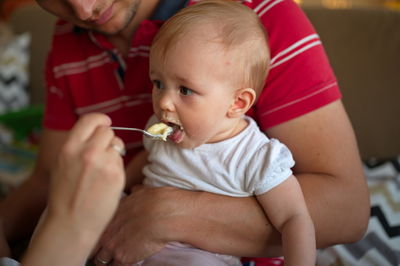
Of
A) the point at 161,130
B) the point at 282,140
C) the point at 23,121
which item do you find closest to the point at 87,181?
the point at 161,130

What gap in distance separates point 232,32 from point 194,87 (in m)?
0.13

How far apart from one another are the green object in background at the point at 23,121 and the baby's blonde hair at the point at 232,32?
1.73m

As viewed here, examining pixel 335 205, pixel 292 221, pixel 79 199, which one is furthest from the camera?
pixel 335 205

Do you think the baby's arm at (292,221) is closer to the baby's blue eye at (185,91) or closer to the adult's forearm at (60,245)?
the baby's blue eye at (185,91)

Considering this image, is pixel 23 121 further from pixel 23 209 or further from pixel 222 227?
pixel 222 227

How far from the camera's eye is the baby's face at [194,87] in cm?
85

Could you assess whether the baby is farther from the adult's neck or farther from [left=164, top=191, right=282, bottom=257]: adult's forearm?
the adult's neck

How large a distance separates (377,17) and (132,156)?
46.8 inches

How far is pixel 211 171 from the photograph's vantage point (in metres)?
0.92

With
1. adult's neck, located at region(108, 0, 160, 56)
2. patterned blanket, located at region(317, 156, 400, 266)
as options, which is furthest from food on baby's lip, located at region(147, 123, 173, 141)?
patterned blanket, located at region(317, 156, 400, 266)

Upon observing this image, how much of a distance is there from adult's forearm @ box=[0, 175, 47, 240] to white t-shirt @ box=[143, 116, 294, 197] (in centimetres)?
51

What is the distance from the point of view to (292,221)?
0.85 metres

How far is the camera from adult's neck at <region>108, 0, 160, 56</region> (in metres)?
1.18

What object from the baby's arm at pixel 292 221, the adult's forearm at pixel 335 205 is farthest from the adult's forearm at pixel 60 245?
the adult's forearm at pixel 335 205
